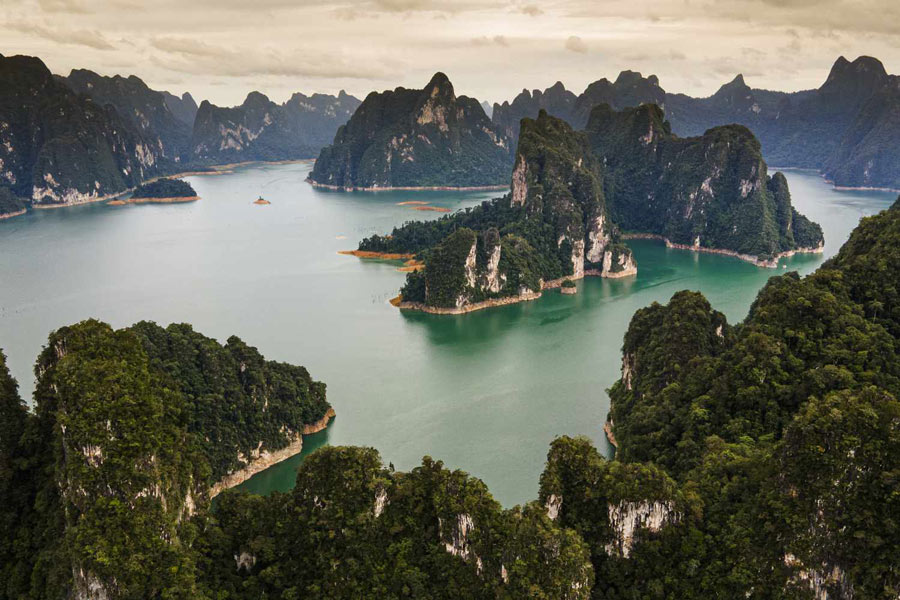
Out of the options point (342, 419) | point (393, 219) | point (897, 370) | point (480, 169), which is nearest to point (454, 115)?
point (480, 169)

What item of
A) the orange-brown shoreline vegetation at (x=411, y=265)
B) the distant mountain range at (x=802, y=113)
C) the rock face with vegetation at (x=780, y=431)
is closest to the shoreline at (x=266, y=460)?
the rock face with vegetation at (x=780, y=431)

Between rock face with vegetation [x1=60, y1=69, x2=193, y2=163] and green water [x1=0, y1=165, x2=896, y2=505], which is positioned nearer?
green water [x1=0, y1=165, x2=896, y2=505]

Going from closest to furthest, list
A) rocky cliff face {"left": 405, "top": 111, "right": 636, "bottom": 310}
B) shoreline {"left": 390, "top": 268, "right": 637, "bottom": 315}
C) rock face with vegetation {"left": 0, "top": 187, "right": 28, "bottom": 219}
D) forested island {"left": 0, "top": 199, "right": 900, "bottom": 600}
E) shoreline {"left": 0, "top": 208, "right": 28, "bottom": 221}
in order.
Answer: forested island {"left": 0, "top": 199, "right": 900, "bottom": 600} < shoreline {"left": 390, "top": 268, "right": 637, "bottom": 315} < rocky cliff face {"left": 405, "top": 111, "right": 636, "bottom": 310} < shoreline {"left": 0, "top": 208, "right": 28, "bottom": 221} < rock face with vegetation {"left": 0, "top": 187, "right": 28, "bottom": 219}

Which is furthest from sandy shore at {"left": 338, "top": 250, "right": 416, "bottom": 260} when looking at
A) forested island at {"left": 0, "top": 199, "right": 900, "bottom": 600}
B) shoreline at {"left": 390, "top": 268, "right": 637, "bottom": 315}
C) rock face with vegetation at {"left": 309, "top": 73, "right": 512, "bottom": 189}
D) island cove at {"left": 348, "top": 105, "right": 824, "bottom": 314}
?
rock face with vegetation at {"left": 309, "top": 73, "right": 512, "bottom": 189}

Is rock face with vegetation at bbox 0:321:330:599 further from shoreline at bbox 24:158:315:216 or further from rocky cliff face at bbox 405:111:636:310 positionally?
shoreline at bbox 24:158:315:216

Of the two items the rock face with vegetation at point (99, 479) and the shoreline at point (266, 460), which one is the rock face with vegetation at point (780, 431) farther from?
→ the shoreline at point (266, 460)

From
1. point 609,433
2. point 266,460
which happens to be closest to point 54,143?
point 266,460
